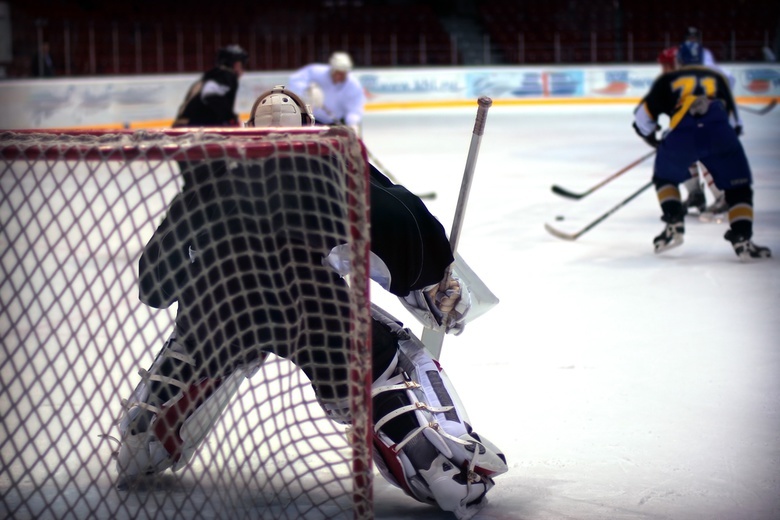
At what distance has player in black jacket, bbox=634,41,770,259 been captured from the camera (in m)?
4.25

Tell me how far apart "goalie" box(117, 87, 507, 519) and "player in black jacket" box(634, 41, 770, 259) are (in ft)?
8.70

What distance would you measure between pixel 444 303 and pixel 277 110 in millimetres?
466

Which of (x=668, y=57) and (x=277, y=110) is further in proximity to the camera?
(x=668, y=57)

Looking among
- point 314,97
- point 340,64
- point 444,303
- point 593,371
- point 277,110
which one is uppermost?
point 340,64

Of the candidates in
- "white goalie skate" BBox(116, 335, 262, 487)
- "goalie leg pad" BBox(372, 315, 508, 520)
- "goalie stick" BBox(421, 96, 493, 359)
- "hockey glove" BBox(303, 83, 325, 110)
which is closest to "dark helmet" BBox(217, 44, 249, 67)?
"hockey glove" BBox(303, 83, 325, 110)

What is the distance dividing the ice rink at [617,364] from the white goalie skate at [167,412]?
37cm

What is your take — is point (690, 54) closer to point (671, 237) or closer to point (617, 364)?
point (671, 237)

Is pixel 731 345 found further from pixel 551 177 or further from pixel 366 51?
pixel 366 51

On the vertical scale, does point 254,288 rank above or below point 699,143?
below

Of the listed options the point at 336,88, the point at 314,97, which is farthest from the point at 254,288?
the point at 336,88

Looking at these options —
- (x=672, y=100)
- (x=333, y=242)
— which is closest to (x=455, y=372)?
(x=333, y=242)

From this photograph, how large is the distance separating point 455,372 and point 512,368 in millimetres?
162

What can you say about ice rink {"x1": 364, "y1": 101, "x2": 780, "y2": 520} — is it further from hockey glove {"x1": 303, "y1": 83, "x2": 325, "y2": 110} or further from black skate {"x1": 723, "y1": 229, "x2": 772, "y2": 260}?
hockey glove {"x1": 303, "y1": 83, "x2": 325, "y2": 110}

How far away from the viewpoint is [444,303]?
1901 mm
